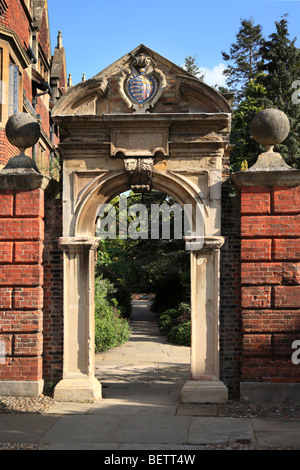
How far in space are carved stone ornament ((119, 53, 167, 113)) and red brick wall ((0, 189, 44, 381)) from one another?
2.16m

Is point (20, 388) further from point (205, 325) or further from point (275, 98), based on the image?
point (275, 98)

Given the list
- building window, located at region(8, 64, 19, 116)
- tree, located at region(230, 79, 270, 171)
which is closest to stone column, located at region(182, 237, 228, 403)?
building window, located at region(8, 64, 19, 116)

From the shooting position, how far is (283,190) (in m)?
8.30

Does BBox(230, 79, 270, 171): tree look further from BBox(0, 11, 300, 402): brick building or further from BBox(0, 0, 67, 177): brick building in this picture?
BBox(0, 11, 300, 402): brick building

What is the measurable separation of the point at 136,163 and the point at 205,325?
9.41ft

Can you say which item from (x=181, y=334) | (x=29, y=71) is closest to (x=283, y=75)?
(x=29, y=71)

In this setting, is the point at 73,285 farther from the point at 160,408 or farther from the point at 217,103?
the point at 217,103

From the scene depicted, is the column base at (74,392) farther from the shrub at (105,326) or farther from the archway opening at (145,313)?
the shrub at (105,326)

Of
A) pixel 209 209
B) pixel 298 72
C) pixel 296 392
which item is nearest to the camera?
pixel 296 392

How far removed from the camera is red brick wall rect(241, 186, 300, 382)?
320 inches

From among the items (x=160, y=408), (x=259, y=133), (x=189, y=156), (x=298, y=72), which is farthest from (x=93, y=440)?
(x=298, y=72)

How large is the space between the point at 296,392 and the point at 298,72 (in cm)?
2289

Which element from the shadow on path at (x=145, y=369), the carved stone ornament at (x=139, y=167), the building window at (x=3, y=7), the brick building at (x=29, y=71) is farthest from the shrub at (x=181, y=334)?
the building window at (x=3, y=7)

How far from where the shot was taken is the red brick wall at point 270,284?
8.13m
